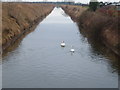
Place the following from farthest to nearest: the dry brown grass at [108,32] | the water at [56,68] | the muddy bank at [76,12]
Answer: the muddy bank at [76,12]
the dry brown grass at [108,32]
the water at [56,68]

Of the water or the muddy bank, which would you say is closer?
the water

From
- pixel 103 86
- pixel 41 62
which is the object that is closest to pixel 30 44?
pixel 41 62

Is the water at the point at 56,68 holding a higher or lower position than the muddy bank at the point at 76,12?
lower

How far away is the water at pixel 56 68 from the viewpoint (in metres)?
23.8

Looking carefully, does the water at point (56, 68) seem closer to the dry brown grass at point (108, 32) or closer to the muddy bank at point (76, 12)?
the dry brown grass at point (108, 32)

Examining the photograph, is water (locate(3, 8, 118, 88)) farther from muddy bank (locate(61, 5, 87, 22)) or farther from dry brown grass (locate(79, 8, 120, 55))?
muddy bank (locate(61, 5, 87, 22))

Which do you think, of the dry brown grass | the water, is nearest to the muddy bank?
the dry brown grass

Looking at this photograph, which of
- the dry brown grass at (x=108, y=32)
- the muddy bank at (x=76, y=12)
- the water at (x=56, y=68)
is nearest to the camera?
the water at (x=56, y=68)

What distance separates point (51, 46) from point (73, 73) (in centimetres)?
1348

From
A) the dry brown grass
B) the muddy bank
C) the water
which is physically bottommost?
the water

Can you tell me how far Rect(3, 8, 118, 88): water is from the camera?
78.1 ft

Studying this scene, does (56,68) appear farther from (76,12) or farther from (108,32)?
(76,12)

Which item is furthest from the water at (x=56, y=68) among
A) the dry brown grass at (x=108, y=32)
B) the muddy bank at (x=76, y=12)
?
the muddy bank at (x=76, y=12)

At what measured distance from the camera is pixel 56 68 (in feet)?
92.6
